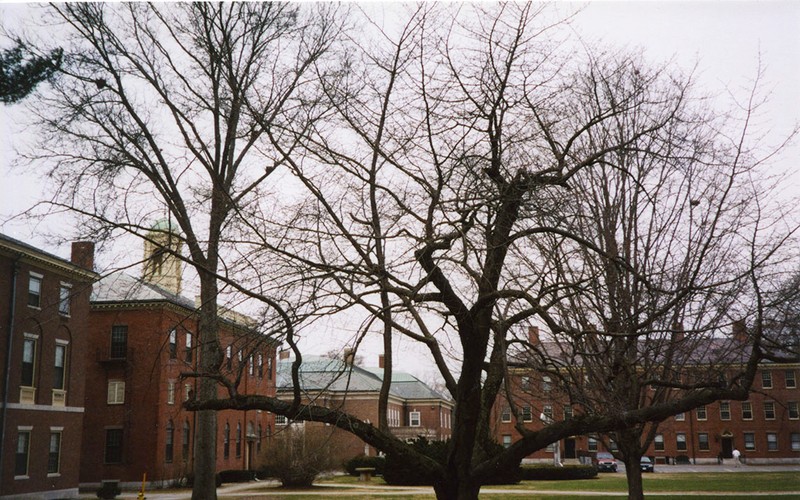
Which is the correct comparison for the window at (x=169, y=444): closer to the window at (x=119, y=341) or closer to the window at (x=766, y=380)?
the window at (x=119, y=341)

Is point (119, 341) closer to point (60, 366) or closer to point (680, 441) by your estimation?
point (60, 366)

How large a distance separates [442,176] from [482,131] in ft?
2.58

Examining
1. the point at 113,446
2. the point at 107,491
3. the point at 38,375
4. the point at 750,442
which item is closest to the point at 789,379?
the point at 750,442

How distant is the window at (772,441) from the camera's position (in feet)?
236

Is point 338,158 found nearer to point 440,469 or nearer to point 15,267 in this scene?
point 440,469

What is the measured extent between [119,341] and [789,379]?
60.9 metres

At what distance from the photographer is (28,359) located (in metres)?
33.4

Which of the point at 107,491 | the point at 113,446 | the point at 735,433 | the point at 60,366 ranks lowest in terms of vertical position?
the point at 107,491

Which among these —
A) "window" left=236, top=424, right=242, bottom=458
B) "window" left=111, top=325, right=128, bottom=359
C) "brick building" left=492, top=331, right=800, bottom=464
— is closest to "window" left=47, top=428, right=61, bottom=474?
"window" left=111, top=325, right=128, bottom=359

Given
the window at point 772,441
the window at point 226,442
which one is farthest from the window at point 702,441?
the window at point 226,442

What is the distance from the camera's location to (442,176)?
9852 millimetres

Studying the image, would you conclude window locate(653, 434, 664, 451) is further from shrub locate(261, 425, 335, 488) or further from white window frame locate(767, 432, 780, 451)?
shrub locate(261, 425, 335, 488)

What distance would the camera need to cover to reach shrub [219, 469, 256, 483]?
47591mm

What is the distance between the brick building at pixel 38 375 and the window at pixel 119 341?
5.20 metres
